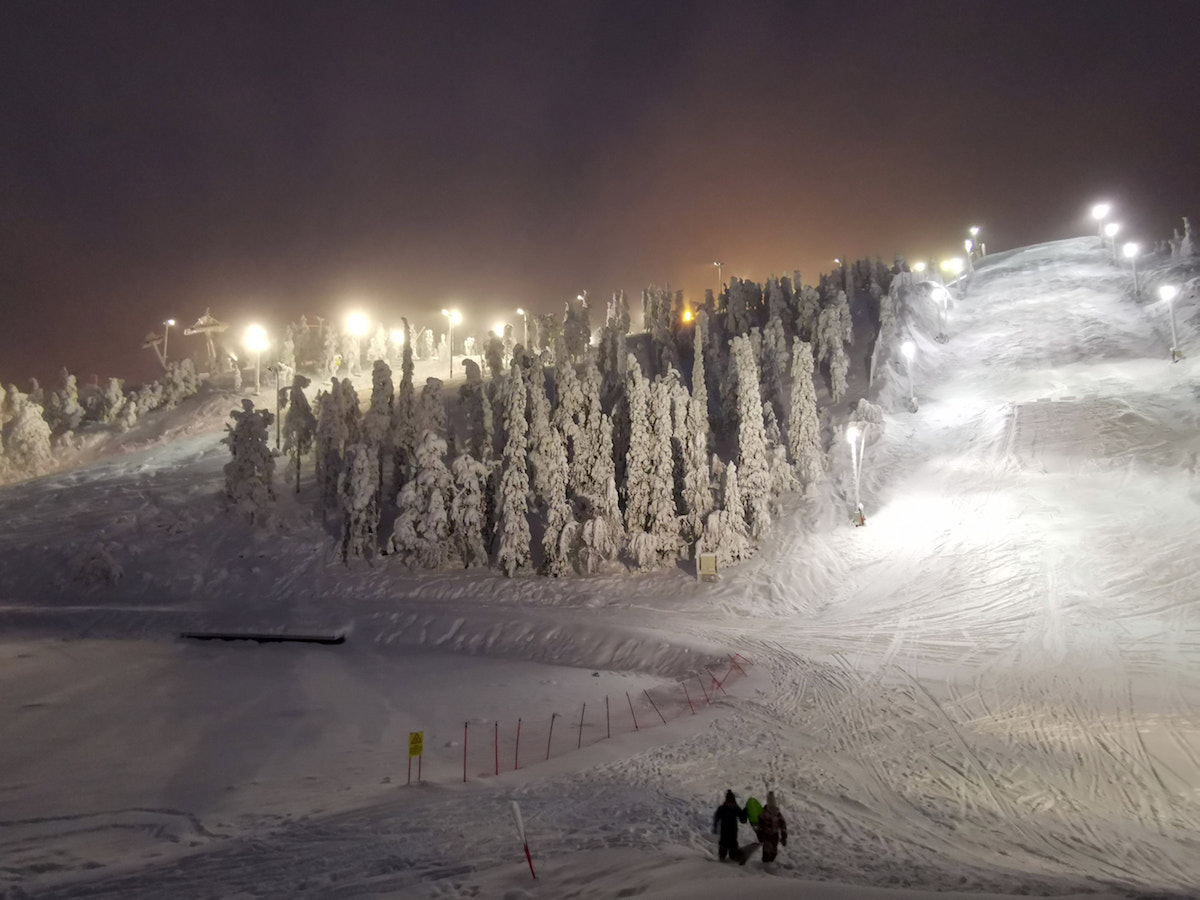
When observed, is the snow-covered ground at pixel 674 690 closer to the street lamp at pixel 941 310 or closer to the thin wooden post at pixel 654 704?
the thin wooden post at pixel 654 704

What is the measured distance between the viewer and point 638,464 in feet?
125

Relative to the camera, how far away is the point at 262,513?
41.7 m

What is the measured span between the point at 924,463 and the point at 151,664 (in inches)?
1673

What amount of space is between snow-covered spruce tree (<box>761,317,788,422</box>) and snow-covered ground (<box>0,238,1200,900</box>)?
10.6m

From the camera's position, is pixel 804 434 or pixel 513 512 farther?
pixel 804 434

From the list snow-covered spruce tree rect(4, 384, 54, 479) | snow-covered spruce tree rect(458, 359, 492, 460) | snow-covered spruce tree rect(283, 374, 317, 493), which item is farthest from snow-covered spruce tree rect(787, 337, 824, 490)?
snow-covered spruce tree rect(4, 384, 54, 479)

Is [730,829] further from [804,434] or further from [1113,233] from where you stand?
[1113,233]

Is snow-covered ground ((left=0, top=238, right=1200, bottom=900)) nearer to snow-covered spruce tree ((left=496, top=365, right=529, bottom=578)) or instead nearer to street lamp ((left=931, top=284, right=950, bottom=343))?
snow-covered spruce tree ((left=496, top=365, right=529, bottom=578))

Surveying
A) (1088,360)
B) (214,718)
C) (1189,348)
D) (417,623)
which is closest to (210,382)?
(417,623)

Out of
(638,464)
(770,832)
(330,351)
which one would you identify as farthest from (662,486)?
(330,351)

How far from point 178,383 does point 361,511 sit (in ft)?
164

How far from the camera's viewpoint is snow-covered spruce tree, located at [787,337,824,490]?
142 feet

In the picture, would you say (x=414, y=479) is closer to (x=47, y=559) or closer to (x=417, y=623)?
(x=417, y=623)

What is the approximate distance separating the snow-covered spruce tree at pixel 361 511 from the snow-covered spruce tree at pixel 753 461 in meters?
21.7
